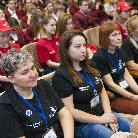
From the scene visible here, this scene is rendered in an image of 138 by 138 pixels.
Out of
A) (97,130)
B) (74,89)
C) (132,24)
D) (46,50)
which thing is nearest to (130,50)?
(132,24)

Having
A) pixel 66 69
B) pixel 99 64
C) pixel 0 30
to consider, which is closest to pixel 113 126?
pixel 66 69

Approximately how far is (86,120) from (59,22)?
1.71 m

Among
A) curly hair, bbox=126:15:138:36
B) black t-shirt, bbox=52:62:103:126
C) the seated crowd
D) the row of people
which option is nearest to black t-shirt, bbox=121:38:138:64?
the seated crowd

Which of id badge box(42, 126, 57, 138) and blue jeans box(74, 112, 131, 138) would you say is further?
blue jeans box(74, 112, 131, 138)

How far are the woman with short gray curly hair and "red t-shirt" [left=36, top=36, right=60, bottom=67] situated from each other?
1.32m

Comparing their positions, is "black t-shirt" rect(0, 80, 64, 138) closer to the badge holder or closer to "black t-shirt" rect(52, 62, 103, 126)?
"black t-shirt" rect(52, 62, 103, 126)

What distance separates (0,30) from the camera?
99.6 inches

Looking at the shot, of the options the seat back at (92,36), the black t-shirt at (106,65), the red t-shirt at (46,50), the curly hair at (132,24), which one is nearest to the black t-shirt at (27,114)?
the black t-shirt at (106,65)

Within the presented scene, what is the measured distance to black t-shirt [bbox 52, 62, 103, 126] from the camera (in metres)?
1.84

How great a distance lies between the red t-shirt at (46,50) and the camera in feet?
9.66

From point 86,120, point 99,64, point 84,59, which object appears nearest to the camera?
point 86,120

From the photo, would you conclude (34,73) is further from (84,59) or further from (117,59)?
(117,59)

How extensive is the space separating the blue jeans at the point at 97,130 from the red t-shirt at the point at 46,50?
127 centimetres

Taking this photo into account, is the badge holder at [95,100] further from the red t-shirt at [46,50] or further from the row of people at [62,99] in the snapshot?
the red t-shirt at [46,50]
